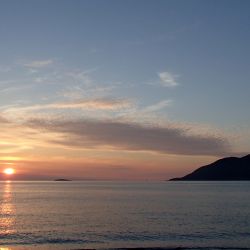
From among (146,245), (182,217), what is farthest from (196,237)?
(182,217)

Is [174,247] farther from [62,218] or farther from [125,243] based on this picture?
[62,218]

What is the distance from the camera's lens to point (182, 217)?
76062 millimetres

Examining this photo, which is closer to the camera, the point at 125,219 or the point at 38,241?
the point at 38,241

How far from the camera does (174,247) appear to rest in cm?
4634

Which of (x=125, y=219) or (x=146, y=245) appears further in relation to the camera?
(x=125, y=219)

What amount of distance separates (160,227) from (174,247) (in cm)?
1583

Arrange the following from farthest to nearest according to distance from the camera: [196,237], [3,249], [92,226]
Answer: [92,226], [196,237], [3,249]

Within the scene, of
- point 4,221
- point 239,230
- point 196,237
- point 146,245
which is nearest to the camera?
point 146,245

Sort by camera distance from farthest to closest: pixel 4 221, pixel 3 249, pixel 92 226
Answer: pixel 4 221 < pixel 92 226 < pixel 3 249

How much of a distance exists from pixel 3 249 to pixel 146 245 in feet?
50.1

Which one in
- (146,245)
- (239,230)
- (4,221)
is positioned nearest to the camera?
(146,245)

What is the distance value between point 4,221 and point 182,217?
29862mm

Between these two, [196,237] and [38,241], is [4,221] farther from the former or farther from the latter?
[196,237]

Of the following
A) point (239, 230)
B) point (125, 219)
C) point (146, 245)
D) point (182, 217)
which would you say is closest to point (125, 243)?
point (146, 245)
